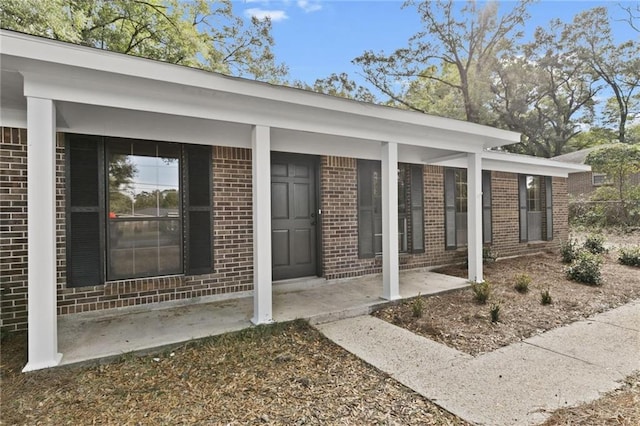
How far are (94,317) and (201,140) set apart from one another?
2.54 m

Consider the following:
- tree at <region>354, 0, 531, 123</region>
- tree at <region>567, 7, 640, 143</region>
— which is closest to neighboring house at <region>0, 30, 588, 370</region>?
tree at <region>354, 0, 531, 123</region>

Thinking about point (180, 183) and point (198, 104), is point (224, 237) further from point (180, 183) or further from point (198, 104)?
point (198, 104)

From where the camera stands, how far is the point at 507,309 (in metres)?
4.41

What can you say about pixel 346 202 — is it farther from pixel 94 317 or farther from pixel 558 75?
pixel 558 75

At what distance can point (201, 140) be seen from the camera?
4449mm

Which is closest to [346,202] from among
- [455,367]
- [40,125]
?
[455,367]

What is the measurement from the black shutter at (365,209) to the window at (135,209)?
268cm

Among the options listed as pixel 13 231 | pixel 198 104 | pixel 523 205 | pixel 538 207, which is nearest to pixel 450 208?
pixel 523 205

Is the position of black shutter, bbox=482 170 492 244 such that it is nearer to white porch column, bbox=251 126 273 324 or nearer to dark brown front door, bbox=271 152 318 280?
dark brown front door, bbox=271 152 318 280

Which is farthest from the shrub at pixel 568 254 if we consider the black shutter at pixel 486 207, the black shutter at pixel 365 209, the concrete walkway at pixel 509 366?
the black shutter at pixel 365 209

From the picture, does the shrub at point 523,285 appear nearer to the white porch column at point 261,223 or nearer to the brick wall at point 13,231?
the white porch column at point 261,223

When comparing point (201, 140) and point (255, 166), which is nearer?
point (255, 166)

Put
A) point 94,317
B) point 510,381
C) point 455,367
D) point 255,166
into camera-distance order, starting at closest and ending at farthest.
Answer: point 510,381, point 455,367, point 255,166, point 94,317

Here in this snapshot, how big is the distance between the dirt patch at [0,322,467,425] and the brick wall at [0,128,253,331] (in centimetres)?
69
